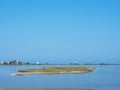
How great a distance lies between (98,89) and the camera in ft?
108

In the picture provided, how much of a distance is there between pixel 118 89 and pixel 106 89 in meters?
1.12

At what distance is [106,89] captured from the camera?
33.2 m

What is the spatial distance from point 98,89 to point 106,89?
2.82ft

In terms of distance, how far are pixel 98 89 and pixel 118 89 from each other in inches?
76.4

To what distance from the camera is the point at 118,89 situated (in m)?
33.2
